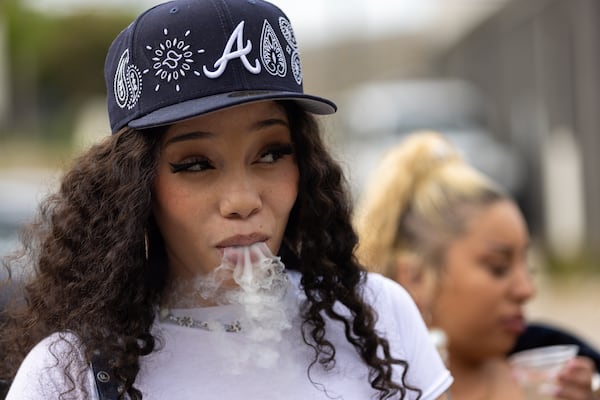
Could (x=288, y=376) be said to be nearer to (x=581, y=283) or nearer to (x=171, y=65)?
(x=171, y=65)

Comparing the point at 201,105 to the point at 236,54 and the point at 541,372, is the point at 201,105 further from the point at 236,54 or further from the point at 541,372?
the point at 541,372

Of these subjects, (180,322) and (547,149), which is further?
(547,149)

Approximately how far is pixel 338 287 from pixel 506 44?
15.0 metres

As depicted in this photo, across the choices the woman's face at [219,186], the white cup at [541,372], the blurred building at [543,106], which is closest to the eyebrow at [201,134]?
the woman's face at [219,186]

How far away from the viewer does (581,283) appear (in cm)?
949

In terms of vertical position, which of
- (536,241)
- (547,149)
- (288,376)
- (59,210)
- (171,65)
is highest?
(171,65)

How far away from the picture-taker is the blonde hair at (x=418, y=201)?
3.07 meters

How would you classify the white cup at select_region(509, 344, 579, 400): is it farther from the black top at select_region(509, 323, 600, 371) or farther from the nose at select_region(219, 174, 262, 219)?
the nose at select_region(219, 174, 262, 219)

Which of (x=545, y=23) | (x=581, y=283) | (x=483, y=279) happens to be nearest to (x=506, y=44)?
(x=545, y=23)

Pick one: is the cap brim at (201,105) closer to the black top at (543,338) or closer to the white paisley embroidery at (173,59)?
the white paisley embroidery at (173,59)

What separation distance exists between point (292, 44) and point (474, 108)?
13.3 m

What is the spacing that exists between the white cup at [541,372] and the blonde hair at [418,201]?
1.36 feet

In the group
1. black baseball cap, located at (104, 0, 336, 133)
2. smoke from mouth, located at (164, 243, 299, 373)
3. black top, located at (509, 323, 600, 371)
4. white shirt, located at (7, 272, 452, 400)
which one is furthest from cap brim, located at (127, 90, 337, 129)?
black top, located at (509, 323, 600, 371)

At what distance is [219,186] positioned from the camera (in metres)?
1.82
